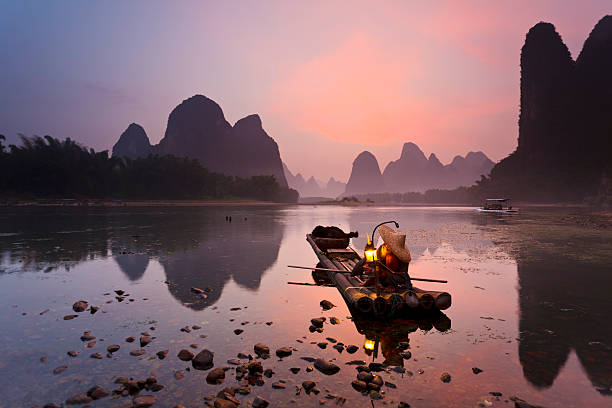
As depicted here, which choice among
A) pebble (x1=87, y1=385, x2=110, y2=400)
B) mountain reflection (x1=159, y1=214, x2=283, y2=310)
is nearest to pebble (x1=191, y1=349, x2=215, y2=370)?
pebble (x1=87, y1=385, x2=110, y2=400)

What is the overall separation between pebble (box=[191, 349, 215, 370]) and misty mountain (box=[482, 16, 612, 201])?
152 meters

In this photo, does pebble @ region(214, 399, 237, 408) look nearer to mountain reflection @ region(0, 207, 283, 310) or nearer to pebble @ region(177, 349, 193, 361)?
pebble @ region(177, 349, 193, 361)

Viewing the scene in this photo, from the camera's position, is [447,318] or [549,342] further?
[447,318]

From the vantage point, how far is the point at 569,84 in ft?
477

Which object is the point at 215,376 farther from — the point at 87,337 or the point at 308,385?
the point at 87,337

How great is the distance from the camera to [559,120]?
462ft

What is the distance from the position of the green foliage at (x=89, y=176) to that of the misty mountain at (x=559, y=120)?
12280cm

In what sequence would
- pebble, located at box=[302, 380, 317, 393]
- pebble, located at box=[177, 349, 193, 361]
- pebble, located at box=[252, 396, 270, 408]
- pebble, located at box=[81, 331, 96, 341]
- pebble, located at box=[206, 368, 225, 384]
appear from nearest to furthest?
pebble, located at box=[252, 396, 270, 408] < pebble, located at box=[302, 380, 317, 393] < pebble, located at box=[206, 368, 225, 384] < pebble, located at box=[177, 349, 193, 361] < pebble, located at box=[81, 331, 96, 341]

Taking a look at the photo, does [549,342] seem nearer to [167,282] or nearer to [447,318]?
[447,318]

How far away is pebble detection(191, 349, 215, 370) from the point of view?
6848 mm

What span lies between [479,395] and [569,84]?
604 feet

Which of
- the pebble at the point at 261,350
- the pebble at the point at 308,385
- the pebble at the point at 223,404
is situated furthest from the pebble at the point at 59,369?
the pebble at the point at 308,385

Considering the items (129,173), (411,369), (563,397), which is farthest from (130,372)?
(129,173)

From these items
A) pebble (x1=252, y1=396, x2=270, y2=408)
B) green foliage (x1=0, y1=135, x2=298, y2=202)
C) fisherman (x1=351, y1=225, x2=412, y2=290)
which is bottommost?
pebble (x1=252, y1=396, x2=270, y2=408)
